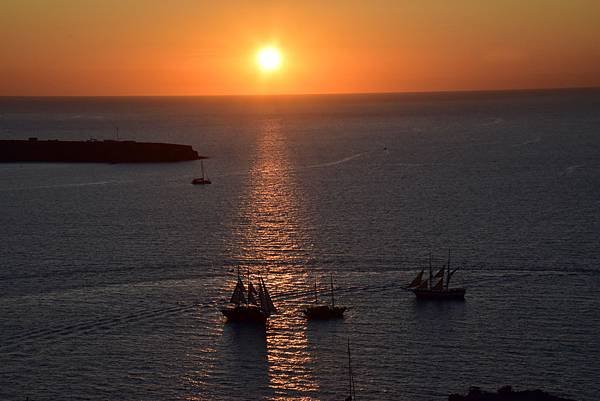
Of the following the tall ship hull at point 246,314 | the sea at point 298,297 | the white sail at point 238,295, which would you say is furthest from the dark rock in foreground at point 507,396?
the white sail at point 238,295

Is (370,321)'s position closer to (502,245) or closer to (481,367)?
(481,367)

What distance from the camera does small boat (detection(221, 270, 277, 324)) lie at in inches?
3413

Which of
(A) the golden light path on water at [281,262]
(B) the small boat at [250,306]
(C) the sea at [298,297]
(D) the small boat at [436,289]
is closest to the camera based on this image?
(C) the sea at [298,297]

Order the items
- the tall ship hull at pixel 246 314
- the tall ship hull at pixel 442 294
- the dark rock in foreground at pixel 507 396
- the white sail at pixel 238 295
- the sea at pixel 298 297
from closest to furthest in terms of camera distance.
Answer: the dark rock in foreground at pixel 507 396
the sea at pixel 298 297
the tall ship hull at pixel 246 314
the white sail at pixel 238 295
the tall ship hull at pixel 442 294

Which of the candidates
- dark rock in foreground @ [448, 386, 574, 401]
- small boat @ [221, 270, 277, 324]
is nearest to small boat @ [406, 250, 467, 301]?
small boat @ [221, 270, 277, 324]

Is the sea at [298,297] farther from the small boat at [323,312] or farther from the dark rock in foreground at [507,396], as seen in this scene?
the dark rock in foreground at [507,396]

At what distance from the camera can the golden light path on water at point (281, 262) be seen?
73.2m

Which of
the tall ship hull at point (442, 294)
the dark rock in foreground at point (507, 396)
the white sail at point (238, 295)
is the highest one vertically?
the white sail at point (238, 295)

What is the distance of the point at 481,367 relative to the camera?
2884 inches

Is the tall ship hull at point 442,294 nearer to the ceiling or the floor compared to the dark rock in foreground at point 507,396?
nearer to the ceiling

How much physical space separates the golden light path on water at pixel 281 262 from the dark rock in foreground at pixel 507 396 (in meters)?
12.3

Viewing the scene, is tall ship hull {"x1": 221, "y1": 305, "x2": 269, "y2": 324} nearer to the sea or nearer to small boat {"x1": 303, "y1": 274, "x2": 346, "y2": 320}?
the sea

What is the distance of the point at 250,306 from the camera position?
88188 mm

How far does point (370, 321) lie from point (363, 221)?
50248 millimetres
